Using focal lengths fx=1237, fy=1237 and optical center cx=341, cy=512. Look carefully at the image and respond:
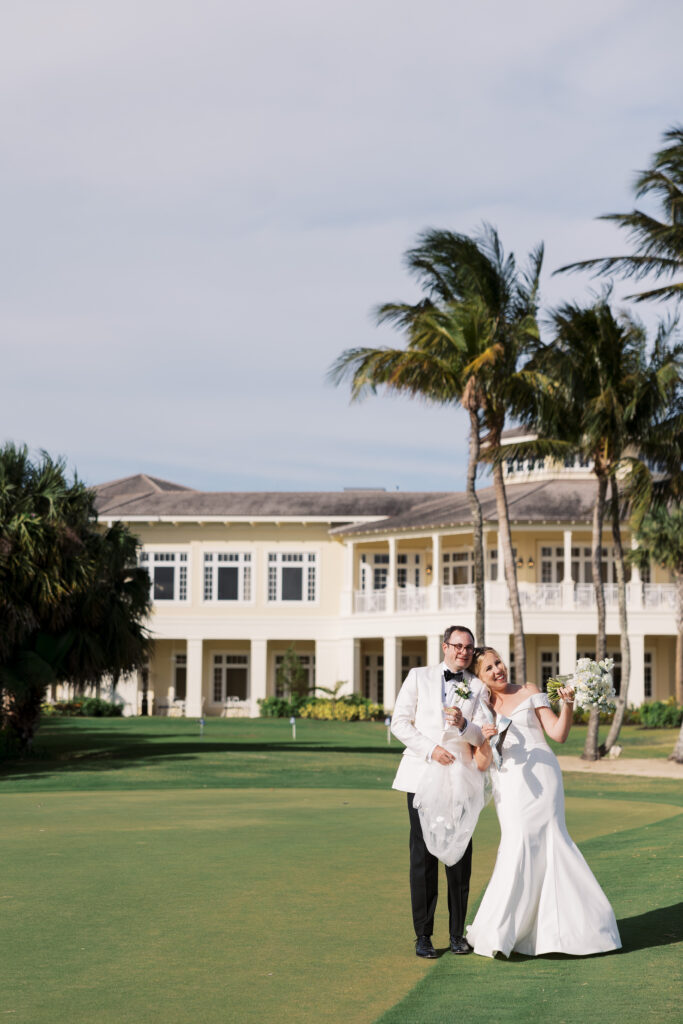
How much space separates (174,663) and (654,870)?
39.2 metres

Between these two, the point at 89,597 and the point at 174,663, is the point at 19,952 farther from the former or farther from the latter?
the point at 174,663

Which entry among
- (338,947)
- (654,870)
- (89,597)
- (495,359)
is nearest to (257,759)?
(89,597)

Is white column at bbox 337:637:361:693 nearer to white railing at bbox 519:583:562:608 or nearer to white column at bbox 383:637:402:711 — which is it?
white column at bbox 383:637:402:711

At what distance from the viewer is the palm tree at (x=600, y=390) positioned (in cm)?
2623

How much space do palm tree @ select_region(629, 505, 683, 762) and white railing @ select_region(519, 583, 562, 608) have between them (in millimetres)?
2755

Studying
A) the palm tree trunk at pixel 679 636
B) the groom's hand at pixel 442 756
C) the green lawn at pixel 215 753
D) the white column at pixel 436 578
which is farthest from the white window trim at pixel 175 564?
the groom's hand at pixel 442 756

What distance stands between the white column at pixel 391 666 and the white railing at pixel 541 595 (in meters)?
4.95

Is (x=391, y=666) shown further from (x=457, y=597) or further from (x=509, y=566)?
(x=509, y=566)

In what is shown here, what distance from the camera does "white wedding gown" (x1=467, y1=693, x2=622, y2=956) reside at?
675cm

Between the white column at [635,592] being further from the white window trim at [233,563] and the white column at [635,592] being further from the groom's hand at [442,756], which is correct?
the groom's hand at [442,756]

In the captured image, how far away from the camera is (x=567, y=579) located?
41.5 metres

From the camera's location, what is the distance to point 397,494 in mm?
48969

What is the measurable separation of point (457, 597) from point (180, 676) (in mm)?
12332

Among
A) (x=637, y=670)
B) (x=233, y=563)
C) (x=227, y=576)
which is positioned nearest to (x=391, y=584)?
(x=233, y=563)
